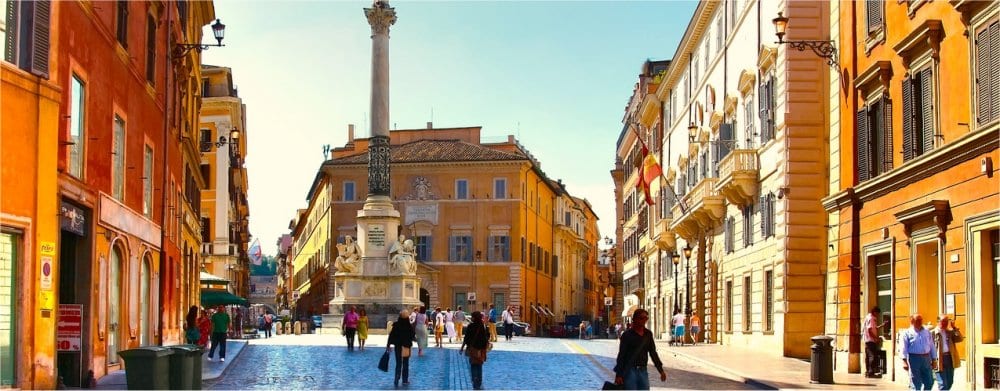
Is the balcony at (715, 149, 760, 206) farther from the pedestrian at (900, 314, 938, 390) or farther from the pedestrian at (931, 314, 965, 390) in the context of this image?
the pedestrian at (900, 314, 938, 390)

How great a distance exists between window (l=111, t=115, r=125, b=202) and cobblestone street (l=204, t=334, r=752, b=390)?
13.0ft

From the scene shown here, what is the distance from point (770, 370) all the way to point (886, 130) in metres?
6.10

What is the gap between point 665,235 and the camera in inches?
2188

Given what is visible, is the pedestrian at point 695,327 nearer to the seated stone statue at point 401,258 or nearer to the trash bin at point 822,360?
the seated stone statue at point 401,258

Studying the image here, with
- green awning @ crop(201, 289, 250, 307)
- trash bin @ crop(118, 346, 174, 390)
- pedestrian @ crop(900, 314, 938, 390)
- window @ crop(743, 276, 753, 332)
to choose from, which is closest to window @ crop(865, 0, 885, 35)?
pedestrian @ crop(900, 314, 938, 390)

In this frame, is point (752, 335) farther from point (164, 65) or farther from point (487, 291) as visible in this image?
point (487, 291)

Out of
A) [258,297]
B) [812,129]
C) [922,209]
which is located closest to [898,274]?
[922,209]

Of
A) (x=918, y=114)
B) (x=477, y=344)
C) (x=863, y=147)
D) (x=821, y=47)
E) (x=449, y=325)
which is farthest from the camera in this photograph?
(x=449, y=325)

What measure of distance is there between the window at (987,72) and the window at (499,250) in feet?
206

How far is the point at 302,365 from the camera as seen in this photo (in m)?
29.5

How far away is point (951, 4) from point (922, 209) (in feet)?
10.9

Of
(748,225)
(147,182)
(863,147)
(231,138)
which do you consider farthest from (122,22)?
(748,225)

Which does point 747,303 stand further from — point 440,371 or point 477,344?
point 477,344

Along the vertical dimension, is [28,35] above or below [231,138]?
below
